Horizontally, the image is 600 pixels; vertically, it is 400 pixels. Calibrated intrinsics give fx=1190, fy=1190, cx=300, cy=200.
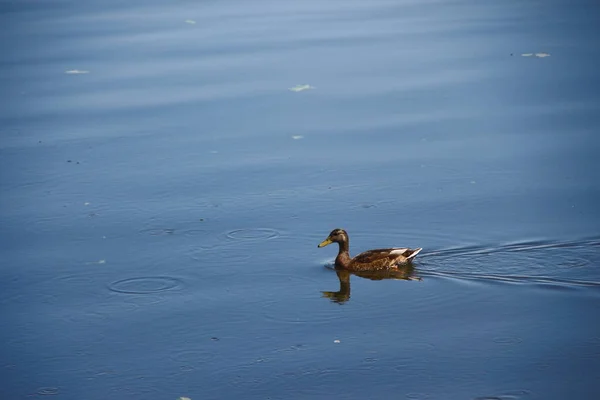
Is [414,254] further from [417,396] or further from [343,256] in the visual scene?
[417,396]

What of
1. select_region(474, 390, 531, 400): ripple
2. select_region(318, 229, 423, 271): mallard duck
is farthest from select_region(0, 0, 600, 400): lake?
select_region(318, 229, 423, 271): mallard duck

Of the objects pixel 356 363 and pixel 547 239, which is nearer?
pixel 356 363

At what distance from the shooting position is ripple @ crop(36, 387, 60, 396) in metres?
7.82

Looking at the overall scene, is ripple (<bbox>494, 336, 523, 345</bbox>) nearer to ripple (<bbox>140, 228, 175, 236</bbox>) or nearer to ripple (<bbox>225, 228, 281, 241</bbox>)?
ripple (<bbox>225, 228, 281, 241</bbox>)

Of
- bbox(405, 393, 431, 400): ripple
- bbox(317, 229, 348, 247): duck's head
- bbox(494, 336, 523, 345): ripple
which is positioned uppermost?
bbox(317, 229, 348, 247): duck's head

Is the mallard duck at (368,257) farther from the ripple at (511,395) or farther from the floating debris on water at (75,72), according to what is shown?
the floating debris on water at (75,72)

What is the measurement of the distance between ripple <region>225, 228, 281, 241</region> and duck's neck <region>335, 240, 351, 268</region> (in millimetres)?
769

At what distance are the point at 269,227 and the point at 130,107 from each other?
5732 millimetres

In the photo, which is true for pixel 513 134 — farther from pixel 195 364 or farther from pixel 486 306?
pixel 195 364

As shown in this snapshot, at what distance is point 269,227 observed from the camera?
11.0 m

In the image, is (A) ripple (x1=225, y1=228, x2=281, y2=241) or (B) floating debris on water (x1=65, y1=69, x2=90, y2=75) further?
(B) floating debris on water (x1=65, y1=69, x2=90, y2=75)

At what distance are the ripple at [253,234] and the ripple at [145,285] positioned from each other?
109 centimetres

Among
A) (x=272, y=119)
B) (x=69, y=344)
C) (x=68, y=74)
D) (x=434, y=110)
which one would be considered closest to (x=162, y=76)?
(x=68, y=74)

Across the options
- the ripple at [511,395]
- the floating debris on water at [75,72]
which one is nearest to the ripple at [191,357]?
the ripple at [511,395]
